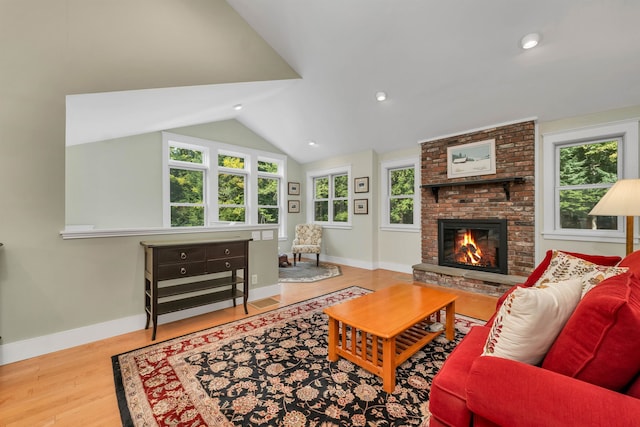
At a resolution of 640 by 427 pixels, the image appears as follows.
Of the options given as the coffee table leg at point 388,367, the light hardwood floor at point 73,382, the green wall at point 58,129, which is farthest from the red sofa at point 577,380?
the green wall at point 58,129

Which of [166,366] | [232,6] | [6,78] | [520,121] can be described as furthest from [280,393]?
[520,121]

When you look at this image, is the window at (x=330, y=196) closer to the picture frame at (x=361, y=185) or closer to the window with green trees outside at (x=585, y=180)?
the picture frame at (x=361, y=185)

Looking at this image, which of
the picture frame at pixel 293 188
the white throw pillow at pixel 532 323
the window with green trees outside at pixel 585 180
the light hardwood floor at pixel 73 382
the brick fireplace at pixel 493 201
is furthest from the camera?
the picture frame at pixel 293 188

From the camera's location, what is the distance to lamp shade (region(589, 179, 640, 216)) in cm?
249

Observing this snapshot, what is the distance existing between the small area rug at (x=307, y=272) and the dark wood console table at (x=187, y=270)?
1.65m

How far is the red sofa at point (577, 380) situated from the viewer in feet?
2.74

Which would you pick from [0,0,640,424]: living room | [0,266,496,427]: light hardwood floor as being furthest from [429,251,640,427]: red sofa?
[0,0,640,424]: living room

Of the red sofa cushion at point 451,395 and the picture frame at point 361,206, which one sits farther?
the picture frame at point 361,206

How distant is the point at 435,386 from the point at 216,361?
1709 mm

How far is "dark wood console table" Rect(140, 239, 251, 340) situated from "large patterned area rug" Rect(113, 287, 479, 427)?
412 millimetres

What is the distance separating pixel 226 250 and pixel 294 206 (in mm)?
3947

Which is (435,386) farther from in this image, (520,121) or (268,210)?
(268,210)

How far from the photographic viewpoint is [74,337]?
8.00 feet

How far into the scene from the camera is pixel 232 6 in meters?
3.11
